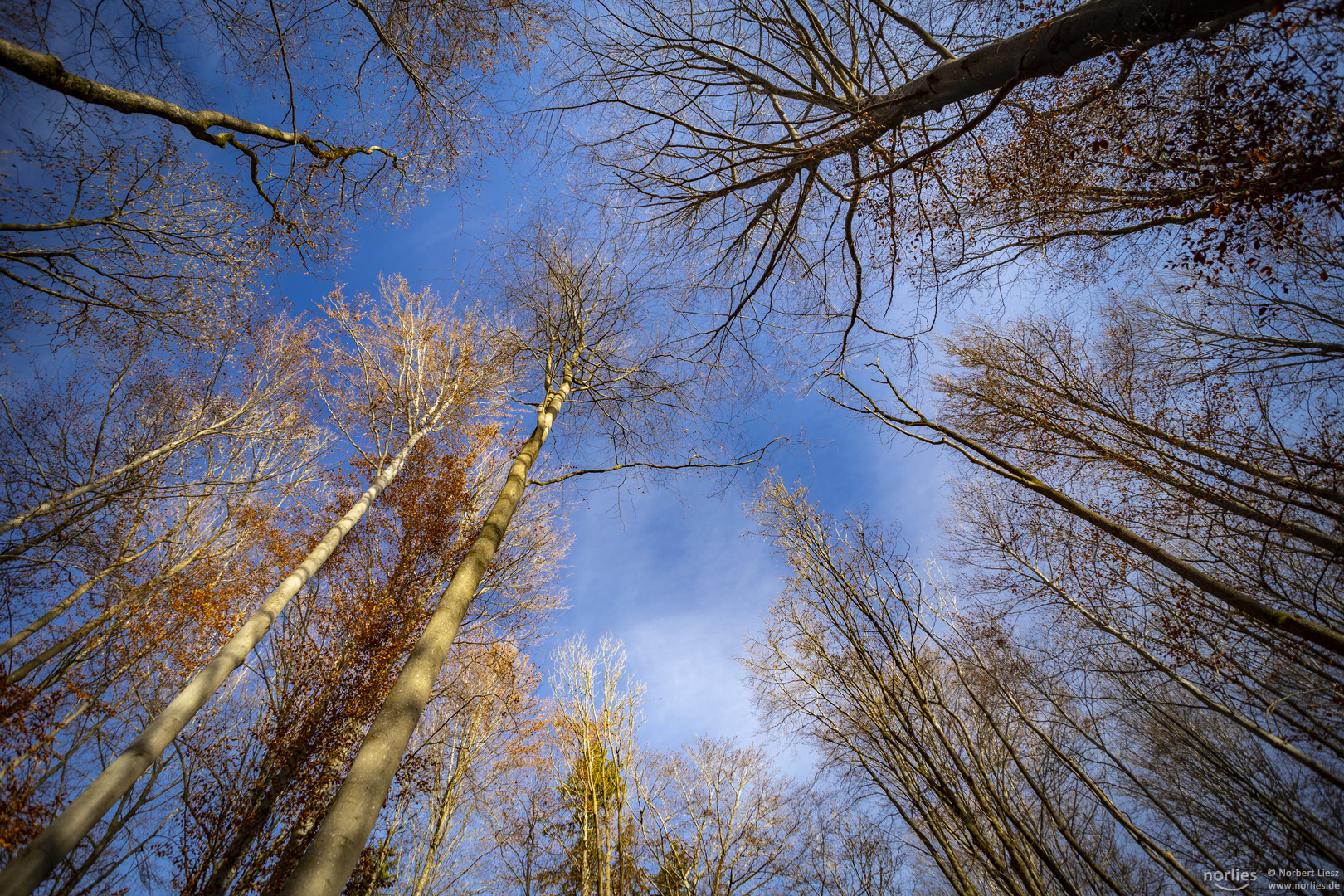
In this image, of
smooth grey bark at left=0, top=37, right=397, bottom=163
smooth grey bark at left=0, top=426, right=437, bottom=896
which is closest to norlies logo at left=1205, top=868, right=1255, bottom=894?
smooth grey bark at left=0, top=426, right=437, bottom=896

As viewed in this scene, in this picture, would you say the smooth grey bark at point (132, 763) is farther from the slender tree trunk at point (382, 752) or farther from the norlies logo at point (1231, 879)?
the norlies logo at point (1231, 879)

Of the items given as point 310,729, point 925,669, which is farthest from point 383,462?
point 925,669

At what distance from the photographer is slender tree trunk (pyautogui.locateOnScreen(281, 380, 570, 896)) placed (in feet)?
6.61

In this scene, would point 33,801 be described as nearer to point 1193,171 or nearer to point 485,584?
point 485,584

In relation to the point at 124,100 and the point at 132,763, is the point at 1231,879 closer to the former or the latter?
the point at 132,763

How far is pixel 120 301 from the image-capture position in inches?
199

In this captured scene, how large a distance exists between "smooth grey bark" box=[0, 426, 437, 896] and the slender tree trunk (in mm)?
1436

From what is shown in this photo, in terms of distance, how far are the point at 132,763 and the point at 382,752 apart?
82.9 inches

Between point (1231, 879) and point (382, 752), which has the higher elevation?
point (1231, 879)

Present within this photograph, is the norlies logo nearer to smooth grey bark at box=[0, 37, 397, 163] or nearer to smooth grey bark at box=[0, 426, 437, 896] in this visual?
smooth grey bark at box=[0, 426, 437, 896]

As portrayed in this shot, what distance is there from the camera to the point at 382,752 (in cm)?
245

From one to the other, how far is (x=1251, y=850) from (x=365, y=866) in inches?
521

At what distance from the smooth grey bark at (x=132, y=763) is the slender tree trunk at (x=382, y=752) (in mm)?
1436

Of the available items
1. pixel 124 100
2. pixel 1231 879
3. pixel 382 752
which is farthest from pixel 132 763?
pixel 1231 879
